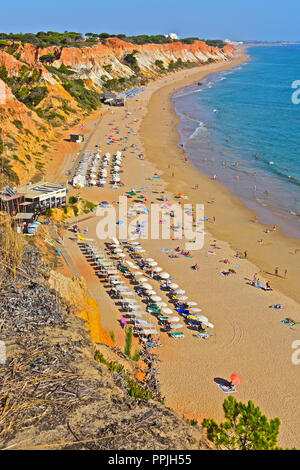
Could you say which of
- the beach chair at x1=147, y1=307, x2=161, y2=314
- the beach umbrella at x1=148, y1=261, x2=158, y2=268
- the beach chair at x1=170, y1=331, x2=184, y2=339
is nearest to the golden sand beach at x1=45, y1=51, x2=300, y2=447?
the beach chair at x1=170, y1=331, x2=184, y2=339

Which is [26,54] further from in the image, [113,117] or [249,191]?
[249,191]

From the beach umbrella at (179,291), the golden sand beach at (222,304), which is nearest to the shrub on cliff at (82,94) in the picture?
the golden sand beach at (222,304)

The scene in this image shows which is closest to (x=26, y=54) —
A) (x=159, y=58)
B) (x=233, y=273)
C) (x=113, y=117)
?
(x=113, y=117)

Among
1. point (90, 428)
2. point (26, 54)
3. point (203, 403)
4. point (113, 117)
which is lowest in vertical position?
point (203, 403)

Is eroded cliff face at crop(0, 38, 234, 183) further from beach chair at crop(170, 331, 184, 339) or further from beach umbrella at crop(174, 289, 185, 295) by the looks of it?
beach chair at crop(170, 331, 184, 339)

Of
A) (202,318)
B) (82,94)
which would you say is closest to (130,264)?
(202,318)
